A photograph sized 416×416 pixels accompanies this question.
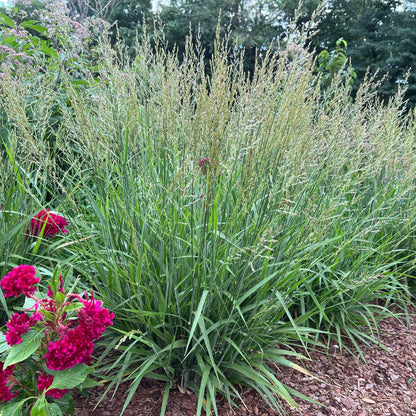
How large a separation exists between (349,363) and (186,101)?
1592 millimetres

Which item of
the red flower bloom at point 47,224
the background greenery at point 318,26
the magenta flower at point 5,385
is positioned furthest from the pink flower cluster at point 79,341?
the background greenery at point 318,26

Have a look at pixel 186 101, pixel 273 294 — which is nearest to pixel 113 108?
pixel 186 101

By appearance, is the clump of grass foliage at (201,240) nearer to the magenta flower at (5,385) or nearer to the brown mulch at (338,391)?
the brown mulch at (338,391)

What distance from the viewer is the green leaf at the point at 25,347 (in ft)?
3.51

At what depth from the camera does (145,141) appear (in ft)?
6.70

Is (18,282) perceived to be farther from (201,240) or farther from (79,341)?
(201,240)

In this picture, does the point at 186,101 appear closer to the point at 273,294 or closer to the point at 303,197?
the point at 303,197

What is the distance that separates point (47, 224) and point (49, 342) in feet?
2.67

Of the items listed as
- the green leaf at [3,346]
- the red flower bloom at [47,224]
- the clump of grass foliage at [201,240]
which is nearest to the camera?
the green leaf at [3,346]

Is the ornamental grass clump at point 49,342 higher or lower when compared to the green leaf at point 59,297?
lower

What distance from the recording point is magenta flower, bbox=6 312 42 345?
1115 mm

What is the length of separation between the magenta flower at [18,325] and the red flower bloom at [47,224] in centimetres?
66

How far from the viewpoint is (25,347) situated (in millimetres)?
1113

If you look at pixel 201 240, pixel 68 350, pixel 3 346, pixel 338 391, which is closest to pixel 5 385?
pixel 3 346
